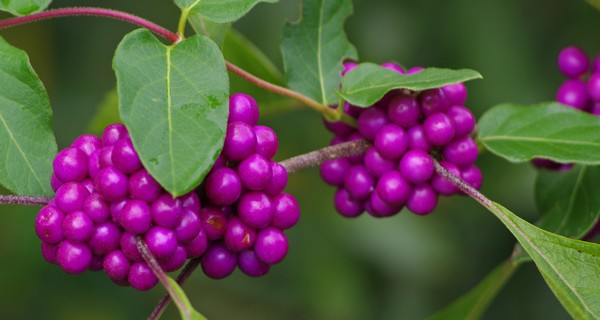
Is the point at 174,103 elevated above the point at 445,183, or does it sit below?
above

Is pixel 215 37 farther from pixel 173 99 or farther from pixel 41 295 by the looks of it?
pixel 41 295

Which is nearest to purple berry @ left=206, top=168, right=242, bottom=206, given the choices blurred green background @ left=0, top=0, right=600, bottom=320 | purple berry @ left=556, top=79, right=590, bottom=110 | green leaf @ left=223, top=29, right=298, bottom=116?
green leaf @ left=223, top=29, right=298, bottom=116

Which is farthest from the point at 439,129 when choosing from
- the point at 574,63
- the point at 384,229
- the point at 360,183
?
the point at 384,229

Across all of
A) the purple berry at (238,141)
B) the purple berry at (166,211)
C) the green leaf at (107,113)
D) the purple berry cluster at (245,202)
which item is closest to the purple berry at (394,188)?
the purple berry cluster at (245,202)

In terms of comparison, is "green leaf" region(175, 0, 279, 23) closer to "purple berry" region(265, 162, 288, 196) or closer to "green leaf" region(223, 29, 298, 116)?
"purple berry" region(265, 162, 288, 196)

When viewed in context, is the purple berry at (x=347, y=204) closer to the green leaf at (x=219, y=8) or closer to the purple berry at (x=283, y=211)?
the purple berry at (x=283, y=211)

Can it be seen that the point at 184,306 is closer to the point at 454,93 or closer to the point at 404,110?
the point at 404,110

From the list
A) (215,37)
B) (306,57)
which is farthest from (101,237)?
(306,57)
